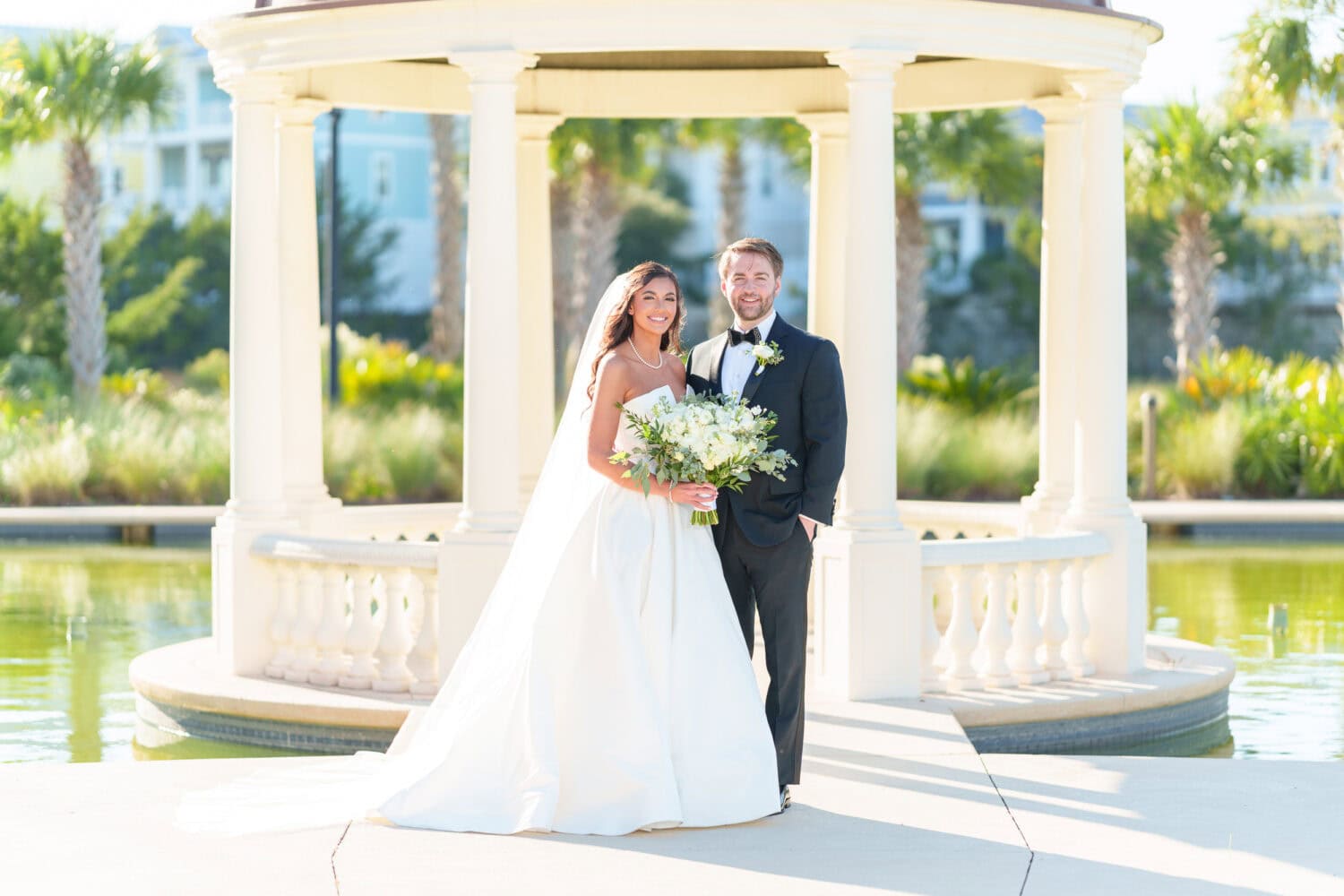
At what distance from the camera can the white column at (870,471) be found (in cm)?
912

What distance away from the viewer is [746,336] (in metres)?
7.22

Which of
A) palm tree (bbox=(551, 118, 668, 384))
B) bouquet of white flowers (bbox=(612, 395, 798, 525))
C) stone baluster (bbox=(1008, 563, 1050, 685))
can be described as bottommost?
stone baluster (bbox=(1008, 563, 1050, 685))

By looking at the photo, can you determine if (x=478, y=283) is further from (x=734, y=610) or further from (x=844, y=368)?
(x=734, y=610)

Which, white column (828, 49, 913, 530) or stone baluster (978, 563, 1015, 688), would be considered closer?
white column (828, 49, 913, 530)

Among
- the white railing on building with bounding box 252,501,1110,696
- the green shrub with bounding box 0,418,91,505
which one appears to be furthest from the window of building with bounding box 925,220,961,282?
the white railing on building with bounding box 252,501,1110,696

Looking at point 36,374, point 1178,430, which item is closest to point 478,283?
point 1178,430

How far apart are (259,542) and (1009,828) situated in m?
4.73

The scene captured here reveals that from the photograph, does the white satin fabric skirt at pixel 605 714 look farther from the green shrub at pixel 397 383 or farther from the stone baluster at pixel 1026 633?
the green shrub at pixel 397 383

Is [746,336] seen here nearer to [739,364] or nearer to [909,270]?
[739,364]

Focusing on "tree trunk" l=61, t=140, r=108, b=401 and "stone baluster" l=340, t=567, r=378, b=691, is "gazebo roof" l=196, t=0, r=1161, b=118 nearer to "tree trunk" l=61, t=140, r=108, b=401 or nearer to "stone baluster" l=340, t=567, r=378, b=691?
"stone baluster" l=340, t=567, r=378, b=691

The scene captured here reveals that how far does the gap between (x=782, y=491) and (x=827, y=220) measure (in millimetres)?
5341

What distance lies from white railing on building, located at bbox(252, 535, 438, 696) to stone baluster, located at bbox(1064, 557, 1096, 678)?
3.27m

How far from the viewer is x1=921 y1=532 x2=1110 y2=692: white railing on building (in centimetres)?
961

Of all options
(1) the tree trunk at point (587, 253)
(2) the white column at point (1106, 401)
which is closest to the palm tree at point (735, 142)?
(1) the tree trunk at point (587, 253)
